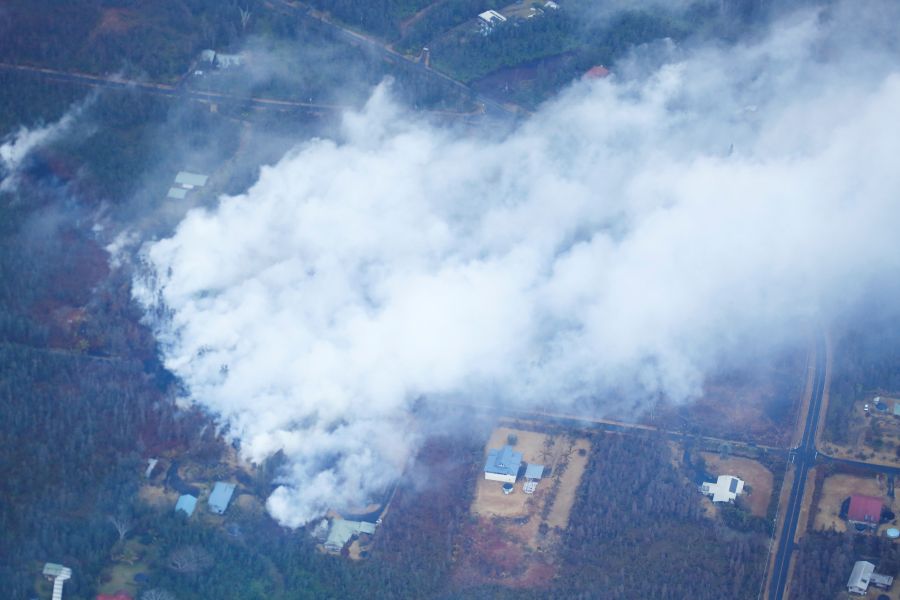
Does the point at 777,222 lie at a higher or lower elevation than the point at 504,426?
higher

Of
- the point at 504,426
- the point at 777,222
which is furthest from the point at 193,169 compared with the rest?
the point at 777,222

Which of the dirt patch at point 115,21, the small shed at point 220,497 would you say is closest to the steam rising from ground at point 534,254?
the small shed at point 220,497

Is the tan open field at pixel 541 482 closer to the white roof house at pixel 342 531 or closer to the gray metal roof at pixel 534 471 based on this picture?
the gray metal roof at pixel 534 471

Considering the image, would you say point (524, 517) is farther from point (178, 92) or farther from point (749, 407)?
point (178, 92)

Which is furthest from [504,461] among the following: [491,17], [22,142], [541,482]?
[491,17]

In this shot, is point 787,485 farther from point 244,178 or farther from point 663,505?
point 244,178
